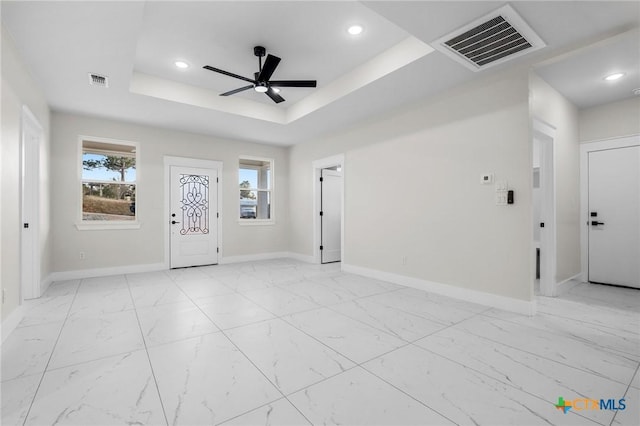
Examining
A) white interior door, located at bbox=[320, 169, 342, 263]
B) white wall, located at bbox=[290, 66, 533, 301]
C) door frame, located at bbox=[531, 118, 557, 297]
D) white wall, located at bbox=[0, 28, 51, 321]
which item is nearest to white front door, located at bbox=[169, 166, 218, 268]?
white interior door, located at bbox=[320, 169, 342, 263]

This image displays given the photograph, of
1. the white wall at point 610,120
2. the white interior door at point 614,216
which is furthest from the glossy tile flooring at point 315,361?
the white wall at point 610,120

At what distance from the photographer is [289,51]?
11.6 ft

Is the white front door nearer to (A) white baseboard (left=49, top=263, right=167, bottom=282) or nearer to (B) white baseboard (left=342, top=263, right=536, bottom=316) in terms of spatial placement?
(A) white baseboard (left=49, top=263, right=167, bottom=282)

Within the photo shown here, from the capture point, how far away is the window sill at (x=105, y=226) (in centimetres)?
491

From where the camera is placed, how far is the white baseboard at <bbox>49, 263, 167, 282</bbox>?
4711 mm

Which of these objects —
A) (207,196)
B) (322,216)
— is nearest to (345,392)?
(322,216)

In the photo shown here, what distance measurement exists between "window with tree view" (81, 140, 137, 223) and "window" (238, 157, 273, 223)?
2.09 metres

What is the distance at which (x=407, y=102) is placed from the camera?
4.32 meters

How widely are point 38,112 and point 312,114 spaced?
3.69 meters

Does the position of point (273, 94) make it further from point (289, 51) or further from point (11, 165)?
point (11, 165)

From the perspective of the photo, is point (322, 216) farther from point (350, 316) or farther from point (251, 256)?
point (350, 316)

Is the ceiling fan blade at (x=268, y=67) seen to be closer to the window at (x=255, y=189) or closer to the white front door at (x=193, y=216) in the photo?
the white front door at (x=193, y=216)

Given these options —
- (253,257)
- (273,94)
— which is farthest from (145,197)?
(273,94)

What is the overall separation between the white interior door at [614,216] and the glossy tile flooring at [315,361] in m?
0.87
